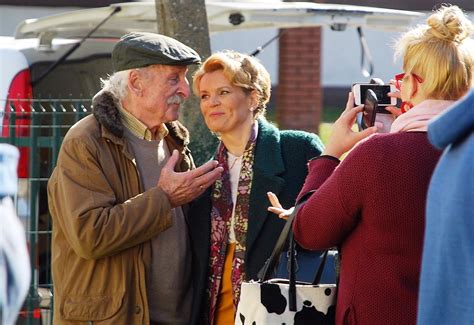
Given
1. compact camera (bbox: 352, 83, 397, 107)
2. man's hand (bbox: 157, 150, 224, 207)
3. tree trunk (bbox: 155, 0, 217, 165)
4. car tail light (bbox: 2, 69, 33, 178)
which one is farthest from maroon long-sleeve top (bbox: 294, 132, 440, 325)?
tree trunk (bbox: 155, 0, 217, 165)

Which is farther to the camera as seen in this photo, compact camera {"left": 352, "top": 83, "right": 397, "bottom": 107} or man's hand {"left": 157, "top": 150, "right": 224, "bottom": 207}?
man's hand {"left": 157, "top": 150, "right": 224, "bottom": 207}

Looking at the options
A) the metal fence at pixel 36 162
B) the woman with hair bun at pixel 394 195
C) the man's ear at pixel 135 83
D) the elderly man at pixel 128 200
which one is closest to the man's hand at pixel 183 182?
the elderly man at pixel 128 200

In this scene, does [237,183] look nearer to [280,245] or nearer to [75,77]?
[280,245]

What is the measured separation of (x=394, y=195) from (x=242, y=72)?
3.95 ft

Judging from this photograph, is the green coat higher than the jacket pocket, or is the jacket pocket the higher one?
the green coat

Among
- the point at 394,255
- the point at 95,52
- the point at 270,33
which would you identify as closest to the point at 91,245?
the point at 394,255

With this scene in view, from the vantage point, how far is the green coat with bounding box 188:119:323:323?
395cm

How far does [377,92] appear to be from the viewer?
361cm

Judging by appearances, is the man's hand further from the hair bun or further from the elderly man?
the hair bun

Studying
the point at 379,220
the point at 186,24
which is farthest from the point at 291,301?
the point at 186,24

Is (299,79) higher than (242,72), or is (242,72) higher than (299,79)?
(242,72)

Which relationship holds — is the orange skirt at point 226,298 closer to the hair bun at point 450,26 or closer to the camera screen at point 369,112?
the camera screen at point 369,112

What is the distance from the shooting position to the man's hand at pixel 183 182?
3852 millimetres

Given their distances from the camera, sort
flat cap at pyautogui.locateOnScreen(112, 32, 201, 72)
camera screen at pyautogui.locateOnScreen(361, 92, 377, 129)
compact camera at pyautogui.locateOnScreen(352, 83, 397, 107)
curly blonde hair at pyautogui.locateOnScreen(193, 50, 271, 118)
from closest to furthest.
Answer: camera screen at pyautogui.locateOnScreen(361, 92, 377, 129)
compact camera at pyautogui.locateOnScreen(352, 83, 397, 107)
flat cap at pyautogui.locateOnScreen(112, 32, 201, 72)
curly blonde hair at pyautogui.locateOnScreen(193, 50, 271, 118)
